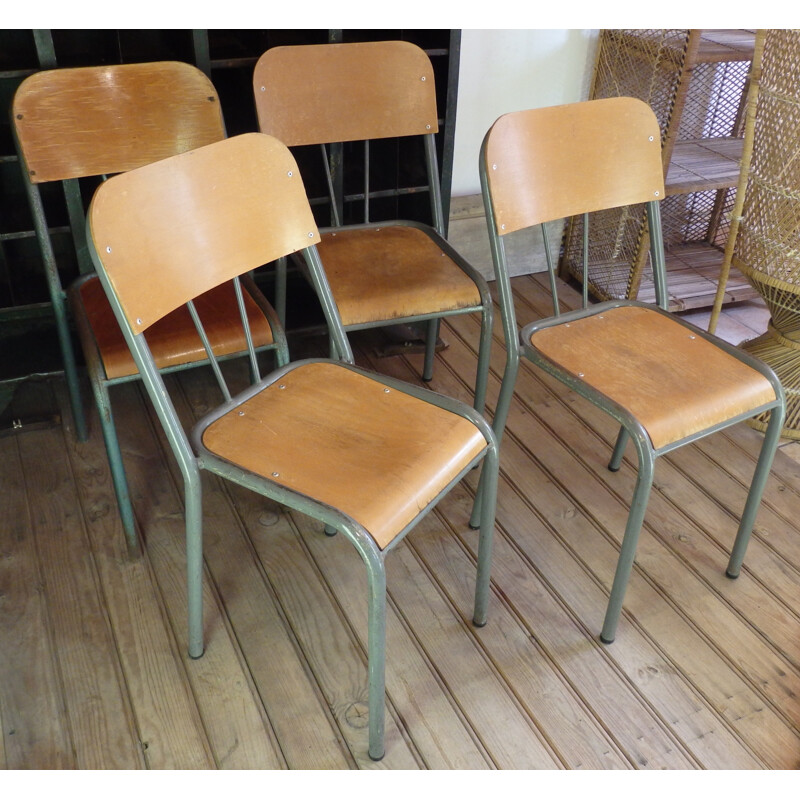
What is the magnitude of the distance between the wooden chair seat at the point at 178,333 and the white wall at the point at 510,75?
1175 mm

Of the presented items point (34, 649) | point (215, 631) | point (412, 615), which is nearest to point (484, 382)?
point (412, 615)

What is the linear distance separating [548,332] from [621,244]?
1.22m

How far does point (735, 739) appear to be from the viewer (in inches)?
61.4

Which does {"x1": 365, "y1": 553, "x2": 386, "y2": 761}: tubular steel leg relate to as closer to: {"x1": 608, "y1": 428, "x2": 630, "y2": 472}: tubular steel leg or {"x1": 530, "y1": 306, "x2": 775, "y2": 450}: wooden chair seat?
{"x1": 530, "y1": 306, "x2": 775, "y2": 450}: wooden chair seat

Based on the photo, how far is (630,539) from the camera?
1.60 m

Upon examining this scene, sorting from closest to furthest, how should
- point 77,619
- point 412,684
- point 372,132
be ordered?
point 412,684 → point 77,619 → point 372,132

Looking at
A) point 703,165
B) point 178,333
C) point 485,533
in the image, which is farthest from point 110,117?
point 703,165

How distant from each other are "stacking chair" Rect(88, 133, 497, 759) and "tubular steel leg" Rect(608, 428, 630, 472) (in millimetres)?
642

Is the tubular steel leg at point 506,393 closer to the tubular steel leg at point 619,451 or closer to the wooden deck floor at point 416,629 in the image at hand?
the wooden deck floor at point 416,629

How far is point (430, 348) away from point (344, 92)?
75 centimetres

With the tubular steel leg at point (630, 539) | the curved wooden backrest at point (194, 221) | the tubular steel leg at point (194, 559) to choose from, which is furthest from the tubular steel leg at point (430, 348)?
the tubular steel leg at point (194, 559)

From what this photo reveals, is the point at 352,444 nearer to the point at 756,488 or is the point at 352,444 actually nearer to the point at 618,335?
the point at 618,335

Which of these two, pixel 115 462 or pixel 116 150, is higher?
pixel 116 150

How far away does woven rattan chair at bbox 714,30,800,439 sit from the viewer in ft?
6.54
